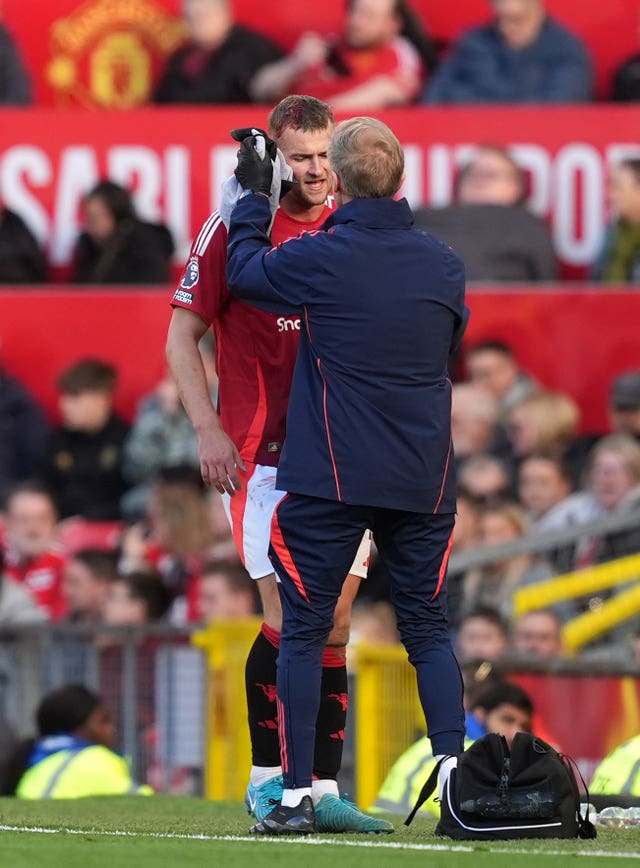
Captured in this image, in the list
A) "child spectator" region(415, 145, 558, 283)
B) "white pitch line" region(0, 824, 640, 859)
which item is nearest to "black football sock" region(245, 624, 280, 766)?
"white pitch line" region(0, 824, 640, 859)

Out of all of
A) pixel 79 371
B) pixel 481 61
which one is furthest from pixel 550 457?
pixel 481 61

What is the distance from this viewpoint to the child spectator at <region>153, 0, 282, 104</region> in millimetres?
14461

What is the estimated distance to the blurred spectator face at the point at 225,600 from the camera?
414 inches

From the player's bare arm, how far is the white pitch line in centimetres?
95

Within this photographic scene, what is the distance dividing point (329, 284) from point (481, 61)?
8.72m

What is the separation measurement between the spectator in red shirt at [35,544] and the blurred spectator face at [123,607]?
0.99m

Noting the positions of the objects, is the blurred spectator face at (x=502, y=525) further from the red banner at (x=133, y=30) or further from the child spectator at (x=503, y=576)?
the red banner at (x=133, y=30)

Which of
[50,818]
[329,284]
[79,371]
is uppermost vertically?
[329,284]

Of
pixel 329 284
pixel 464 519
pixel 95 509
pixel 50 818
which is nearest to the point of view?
pixel 329 284

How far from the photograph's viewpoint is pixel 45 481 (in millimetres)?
12516

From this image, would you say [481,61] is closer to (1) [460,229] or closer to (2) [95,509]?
(1) [460,229]

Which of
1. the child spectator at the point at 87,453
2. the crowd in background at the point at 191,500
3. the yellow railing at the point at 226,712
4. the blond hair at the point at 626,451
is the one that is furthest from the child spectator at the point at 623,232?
the yellow railing at the point at 226,712

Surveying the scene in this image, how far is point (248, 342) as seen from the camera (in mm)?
6352

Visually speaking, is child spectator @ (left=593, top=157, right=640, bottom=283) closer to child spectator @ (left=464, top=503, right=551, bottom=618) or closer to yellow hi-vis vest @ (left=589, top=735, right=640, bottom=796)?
child spectator @ (left=464, top=503, right=551, bottom=618)
